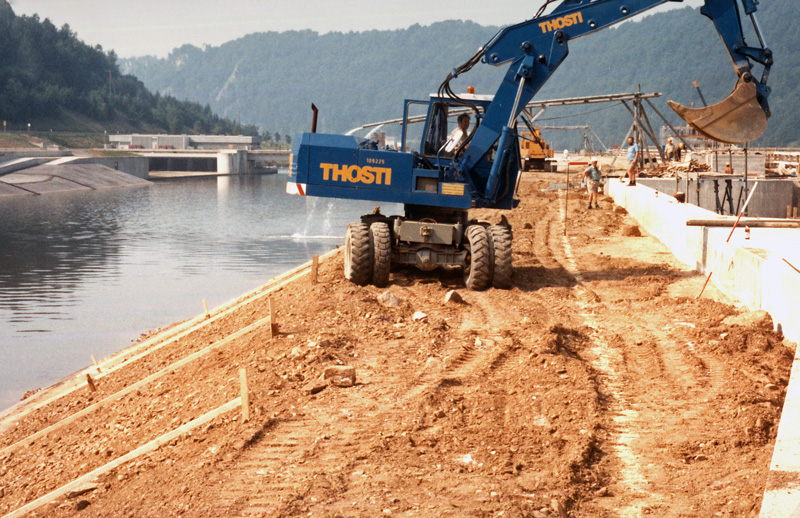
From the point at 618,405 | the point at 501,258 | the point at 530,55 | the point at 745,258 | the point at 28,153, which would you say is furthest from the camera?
the point at 28,153

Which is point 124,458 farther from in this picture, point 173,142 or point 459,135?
point 173,142

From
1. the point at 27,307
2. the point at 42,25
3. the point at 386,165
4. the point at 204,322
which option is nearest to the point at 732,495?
the point at 386,165

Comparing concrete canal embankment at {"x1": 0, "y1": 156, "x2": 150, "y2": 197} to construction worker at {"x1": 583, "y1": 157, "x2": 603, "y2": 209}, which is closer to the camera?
construction worker at {"x1": 583, "y1": 157, "x2": 603, "y2": 209}

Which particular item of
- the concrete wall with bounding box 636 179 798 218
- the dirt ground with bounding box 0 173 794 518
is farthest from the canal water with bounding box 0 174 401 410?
the concrete wall with bounding box 636 179 798 218

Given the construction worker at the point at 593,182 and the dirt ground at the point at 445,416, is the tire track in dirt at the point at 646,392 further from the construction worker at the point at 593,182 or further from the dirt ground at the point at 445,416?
the construction worker at the point at 593,182

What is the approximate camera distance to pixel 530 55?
16312mm

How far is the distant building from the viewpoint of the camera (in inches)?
5325

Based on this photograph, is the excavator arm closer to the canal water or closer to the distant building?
the canal water

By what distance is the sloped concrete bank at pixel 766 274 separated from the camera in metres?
6.42

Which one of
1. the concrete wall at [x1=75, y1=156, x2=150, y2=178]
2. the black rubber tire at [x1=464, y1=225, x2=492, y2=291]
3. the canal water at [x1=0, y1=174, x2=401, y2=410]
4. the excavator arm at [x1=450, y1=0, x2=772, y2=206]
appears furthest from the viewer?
the concrete wall at [x1=75, y1=156, x2=150, y2=178]

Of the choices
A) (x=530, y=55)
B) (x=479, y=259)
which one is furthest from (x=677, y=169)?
(x=479, y=259)

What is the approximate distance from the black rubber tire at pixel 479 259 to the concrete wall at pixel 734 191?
675 inches

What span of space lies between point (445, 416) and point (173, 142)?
13832cm

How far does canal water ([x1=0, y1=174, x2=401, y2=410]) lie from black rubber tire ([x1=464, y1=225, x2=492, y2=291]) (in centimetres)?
832
